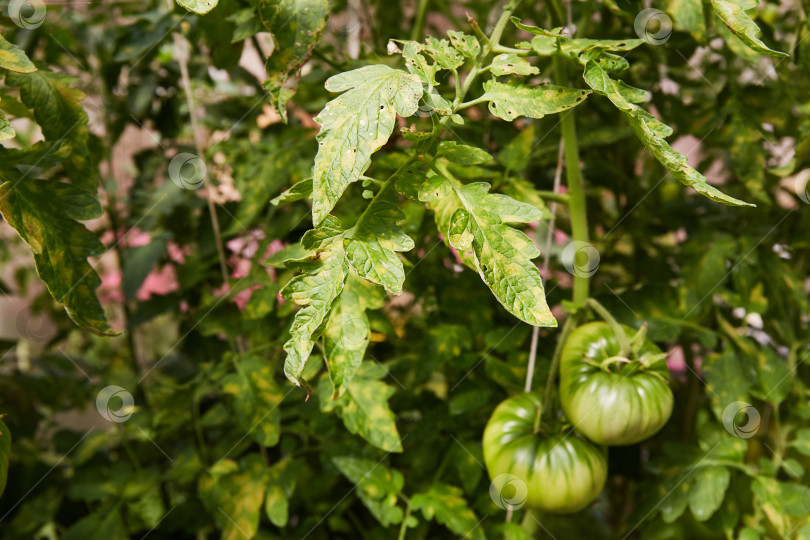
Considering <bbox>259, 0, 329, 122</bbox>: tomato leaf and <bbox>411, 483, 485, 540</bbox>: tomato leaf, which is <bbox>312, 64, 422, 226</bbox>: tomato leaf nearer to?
<bbox>259, 0, 329, 122</bbox>: tomato leaf

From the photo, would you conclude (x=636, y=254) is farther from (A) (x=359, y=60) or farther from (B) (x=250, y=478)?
(B) (x=250, y=478)

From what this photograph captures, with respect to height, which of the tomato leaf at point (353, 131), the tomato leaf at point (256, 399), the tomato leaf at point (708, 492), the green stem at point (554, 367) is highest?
the tomato leaf at point (353, 131)

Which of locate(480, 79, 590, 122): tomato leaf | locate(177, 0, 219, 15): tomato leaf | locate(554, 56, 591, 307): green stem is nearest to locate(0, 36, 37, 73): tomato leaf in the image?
locate(177, 0, 219, 15): tomato leaf

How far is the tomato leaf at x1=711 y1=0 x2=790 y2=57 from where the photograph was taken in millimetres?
496

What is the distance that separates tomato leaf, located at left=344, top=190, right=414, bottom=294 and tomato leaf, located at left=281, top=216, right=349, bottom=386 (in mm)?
11

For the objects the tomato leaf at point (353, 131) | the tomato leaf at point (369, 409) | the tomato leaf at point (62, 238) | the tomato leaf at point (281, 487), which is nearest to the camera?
the tomato leaf at point (353, 131)

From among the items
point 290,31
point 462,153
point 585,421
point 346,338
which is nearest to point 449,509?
point 585,421

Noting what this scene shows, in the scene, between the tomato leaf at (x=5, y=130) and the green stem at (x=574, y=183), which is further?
the green stem at (x=574, y=183)

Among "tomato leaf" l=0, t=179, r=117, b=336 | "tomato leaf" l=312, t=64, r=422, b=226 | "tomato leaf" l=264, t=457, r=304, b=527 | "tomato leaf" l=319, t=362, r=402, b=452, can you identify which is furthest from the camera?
"tomato leaf" l=264, t=457, r=304, b=527

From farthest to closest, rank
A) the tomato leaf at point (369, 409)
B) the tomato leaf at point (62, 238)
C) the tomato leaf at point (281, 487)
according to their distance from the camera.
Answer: the tomato leaf at point (281, 487)
the tomato leaf at point (369, 409)
the tomato leaf at point (62, 238)

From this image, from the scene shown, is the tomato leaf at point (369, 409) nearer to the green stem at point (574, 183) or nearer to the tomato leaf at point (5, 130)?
the green stem at point (574, 183)

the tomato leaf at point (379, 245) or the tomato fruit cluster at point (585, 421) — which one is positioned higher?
the tomato leaf at point (379, 245)

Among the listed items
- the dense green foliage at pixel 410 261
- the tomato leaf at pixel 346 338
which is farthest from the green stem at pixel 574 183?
the tomato leaf at pixel 346 338

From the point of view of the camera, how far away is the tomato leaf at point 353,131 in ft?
1.40
